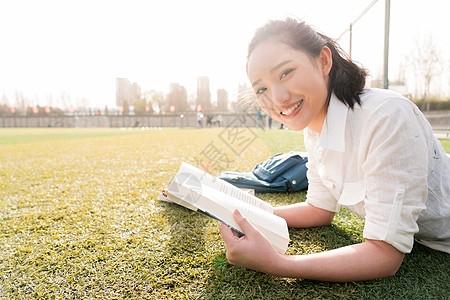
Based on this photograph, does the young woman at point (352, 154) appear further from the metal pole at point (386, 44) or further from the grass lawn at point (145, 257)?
the metal pole at point (386, 44)

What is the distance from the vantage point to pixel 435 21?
5137mm

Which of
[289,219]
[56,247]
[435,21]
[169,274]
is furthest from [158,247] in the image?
[435,21]

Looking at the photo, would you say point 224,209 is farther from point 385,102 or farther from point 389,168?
point 385,102

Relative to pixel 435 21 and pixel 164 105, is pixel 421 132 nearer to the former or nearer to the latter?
pixel 435 21

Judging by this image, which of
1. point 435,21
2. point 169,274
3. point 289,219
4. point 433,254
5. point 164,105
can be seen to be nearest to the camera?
point 169,274

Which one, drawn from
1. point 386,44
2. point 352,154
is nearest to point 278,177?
point 352,154

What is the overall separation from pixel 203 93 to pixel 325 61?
135 feet

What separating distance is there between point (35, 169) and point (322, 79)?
3.93 meters

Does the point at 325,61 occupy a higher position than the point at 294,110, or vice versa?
the point at 325,61

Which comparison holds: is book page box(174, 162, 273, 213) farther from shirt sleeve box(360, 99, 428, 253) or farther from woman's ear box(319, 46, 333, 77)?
woman's ear box(319, 46, 333, 77)

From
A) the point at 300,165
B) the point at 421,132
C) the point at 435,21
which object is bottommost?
the point at 300,165

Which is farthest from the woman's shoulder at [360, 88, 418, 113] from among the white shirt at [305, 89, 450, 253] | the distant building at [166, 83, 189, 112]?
the distant building at [166, 83, 189, 112]

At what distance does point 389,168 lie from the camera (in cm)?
92

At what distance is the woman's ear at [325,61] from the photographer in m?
1.14
